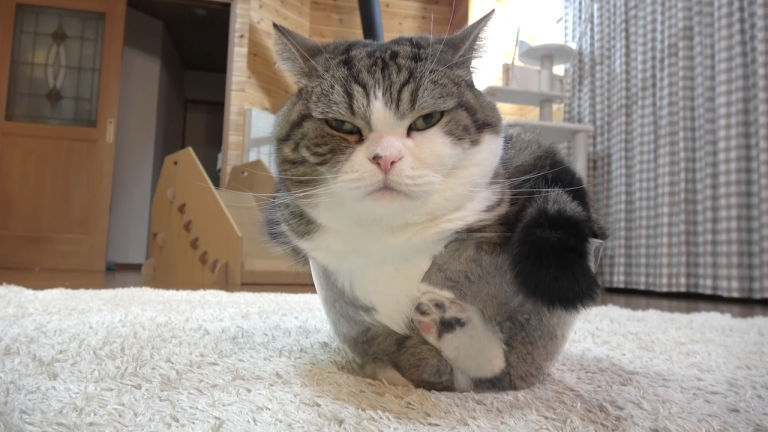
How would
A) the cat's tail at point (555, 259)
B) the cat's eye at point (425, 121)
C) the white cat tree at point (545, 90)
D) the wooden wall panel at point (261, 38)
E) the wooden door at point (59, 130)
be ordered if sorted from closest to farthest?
1. the cat's tail at point (555, 259)
2. the cat's eye at point (425, 121)
3. the white cat tree at point (545, 90)
4. the wooden wall panel at point (261, 38)
5. the wooden door at point (59, 130)

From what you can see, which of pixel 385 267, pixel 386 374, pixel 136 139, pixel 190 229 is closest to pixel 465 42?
pixel 385 267

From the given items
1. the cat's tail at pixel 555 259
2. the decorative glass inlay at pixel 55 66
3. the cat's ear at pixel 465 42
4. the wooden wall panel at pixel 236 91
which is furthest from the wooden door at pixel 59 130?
the cat's tail at pixel 555 259

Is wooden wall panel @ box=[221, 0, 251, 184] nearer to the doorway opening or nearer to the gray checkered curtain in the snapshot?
the doorway opening

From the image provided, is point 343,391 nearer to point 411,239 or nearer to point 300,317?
point 411,239

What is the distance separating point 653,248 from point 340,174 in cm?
264

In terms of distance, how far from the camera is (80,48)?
3.76 m

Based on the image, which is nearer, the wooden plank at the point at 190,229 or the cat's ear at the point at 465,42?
the cat's ear at the point at 465,42

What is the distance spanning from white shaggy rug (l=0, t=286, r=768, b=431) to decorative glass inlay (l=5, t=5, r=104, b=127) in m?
3.18

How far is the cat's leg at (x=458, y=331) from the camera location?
20.4 inches

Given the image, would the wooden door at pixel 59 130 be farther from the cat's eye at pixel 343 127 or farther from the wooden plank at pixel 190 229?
the cat's eye at pixel 343 127

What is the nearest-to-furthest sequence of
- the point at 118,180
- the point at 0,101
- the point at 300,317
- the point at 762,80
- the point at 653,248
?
the point at 300,317, the point at 762,80, the point at 653,248, the point at 0,101, the point at 118,180

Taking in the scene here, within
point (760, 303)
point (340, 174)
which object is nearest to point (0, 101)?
point (340, 174)

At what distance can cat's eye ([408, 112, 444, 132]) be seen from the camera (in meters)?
0.54

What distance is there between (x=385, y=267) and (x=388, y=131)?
0.14 metres
